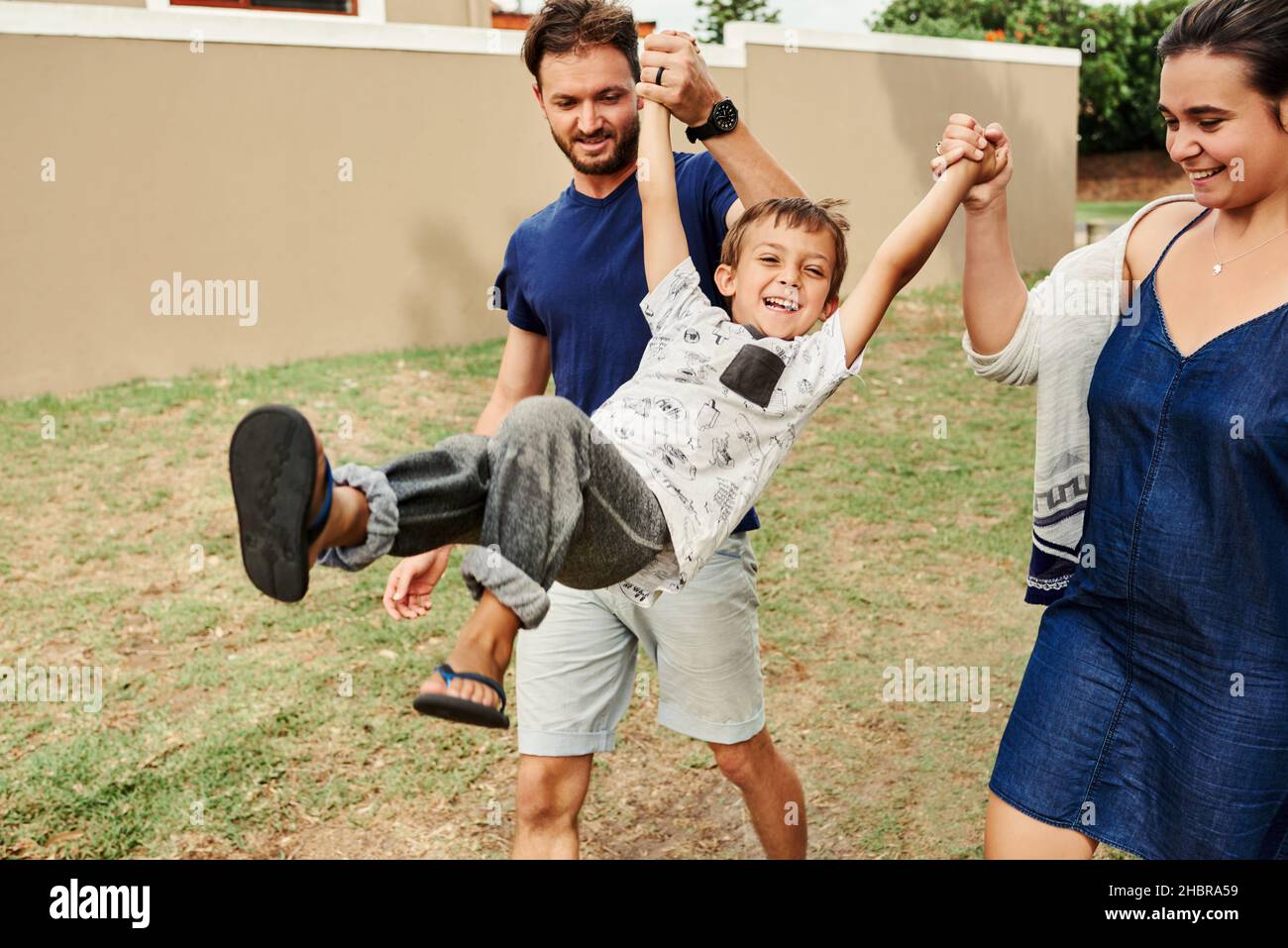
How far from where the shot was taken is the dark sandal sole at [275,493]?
1932 mm

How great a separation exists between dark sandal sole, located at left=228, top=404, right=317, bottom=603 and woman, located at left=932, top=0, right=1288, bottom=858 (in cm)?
157

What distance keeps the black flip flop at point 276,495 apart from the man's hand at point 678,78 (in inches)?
49.0

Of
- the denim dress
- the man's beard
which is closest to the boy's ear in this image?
the man's beard

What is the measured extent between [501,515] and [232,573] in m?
4.99

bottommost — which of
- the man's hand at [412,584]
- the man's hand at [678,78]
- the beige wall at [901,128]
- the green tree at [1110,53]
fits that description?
the man's hand at [412,584]

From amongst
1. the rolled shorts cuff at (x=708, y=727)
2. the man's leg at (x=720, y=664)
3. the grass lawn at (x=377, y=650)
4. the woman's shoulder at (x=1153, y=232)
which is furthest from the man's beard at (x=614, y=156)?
the grass lawn at (x=377, y=650)

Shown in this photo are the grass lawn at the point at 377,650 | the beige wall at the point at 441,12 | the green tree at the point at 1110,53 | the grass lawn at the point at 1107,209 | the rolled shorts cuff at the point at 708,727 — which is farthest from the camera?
the green tree at the point at 1110,53

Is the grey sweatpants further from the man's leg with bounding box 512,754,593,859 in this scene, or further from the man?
the man's leg with bounding box 512,754,593,859

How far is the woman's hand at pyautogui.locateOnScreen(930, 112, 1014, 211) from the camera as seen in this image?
105 inches

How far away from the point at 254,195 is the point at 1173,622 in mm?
8275

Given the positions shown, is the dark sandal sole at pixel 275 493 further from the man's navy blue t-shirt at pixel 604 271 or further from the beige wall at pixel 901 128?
the beige wall at pixel 901 128

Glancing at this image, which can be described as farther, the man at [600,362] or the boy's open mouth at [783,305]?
the man at [600,362]
